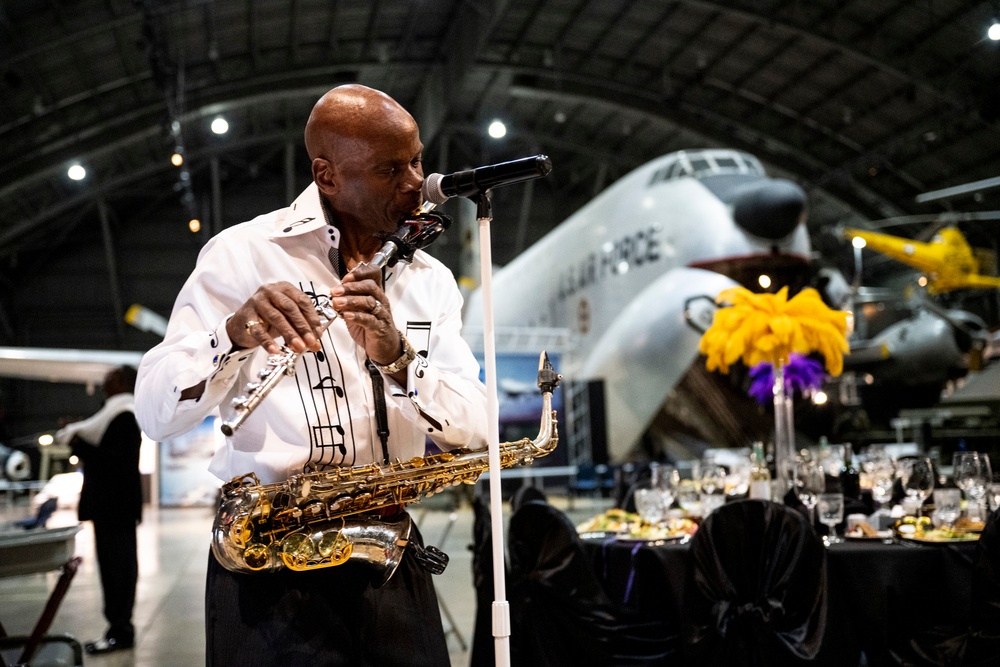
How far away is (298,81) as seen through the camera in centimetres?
1739

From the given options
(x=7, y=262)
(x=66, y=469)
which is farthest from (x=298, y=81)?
(x=7, y=262)

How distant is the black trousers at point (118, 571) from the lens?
16.9 ft

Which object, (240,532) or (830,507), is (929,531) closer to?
(830,507)

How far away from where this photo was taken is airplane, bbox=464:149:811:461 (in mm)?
10695

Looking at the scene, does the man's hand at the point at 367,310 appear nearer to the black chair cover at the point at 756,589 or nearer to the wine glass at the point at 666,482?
the black chair cover at the point at 756,589

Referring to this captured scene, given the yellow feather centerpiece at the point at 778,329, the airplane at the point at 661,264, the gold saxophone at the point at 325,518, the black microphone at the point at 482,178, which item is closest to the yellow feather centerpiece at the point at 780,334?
the yellow feather centerpiece at the point at 778,329

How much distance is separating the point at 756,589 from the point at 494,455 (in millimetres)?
1971

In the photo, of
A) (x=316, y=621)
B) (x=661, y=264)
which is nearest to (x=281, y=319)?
(x=316, y=621)

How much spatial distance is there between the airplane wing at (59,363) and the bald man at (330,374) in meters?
17.7

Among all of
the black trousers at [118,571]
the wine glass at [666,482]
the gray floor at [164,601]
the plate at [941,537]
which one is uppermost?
the wine glass at [666,482]

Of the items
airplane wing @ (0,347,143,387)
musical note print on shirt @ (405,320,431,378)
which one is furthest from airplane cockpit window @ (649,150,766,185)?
airplane wing @ (0,347,143,387)

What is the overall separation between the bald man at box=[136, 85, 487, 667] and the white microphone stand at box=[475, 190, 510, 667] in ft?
0.48

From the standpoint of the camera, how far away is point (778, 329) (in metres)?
4.12

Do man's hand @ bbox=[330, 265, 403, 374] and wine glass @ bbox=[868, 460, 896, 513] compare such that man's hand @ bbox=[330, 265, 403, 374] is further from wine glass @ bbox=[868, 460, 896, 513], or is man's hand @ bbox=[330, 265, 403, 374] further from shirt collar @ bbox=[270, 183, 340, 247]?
wine glass @ bbox=[868, 460, 896, 513]
